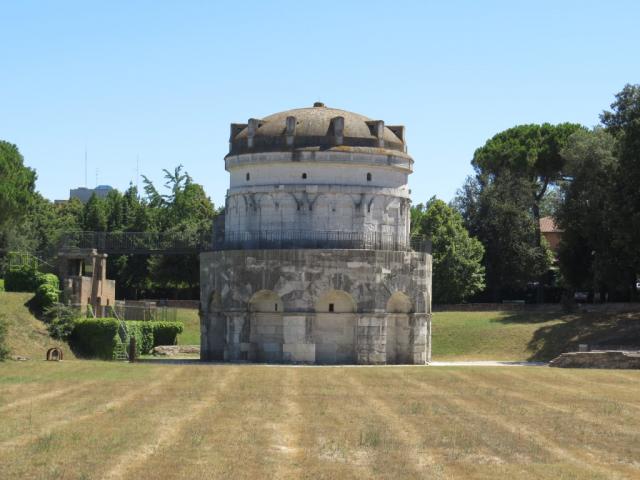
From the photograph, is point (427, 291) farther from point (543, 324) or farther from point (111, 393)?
point (111, 393)

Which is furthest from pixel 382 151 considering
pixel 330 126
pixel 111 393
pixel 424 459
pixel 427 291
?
pixel 424 459

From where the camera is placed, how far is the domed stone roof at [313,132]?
64812 mm

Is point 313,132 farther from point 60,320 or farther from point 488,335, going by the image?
point 488,335

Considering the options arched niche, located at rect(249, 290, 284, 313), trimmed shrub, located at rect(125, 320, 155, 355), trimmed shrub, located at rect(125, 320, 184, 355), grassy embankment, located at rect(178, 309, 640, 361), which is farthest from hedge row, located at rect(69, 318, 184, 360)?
grassy embankment, located at rect(178, 309, 640, 361)

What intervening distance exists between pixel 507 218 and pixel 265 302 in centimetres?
4415

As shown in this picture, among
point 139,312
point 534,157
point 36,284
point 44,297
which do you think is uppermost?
point 534,157

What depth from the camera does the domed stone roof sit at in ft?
213

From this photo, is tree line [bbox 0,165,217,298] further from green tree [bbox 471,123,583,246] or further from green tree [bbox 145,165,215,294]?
green tree [bbox 471,123,583,246]

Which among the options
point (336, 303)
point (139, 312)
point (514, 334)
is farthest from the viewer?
point (139, 312)

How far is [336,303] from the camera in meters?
62.3

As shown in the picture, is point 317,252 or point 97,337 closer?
point 317,252

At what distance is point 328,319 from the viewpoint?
62.1m

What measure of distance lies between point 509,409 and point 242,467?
12.4m

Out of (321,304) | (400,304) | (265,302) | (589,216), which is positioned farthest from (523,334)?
(265,302)
